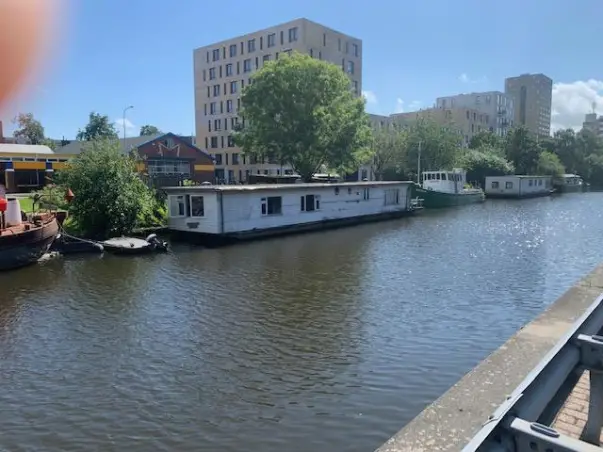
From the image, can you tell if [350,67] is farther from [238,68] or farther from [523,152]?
[523,152]

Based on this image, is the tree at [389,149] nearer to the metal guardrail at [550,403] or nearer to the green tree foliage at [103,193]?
the green tree foliage at [103,193]

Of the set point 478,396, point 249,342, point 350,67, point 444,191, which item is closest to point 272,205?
point 249,342

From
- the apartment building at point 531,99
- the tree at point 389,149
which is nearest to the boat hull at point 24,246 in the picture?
the tree at point 389,149

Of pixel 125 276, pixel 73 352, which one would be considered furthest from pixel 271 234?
pixel 73 352

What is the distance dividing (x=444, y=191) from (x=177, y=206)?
31.7 m

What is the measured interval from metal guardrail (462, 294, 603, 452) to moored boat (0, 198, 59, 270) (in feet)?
64.1

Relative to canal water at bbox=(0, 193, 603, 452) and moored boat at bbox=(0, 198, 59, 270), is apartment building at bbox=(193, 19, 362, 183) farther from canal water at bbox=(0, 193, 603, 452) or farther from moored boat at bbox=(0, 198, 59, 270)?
canal water at bbox=(0, 193, 603, 452)

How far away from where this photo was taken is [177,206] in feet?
91.3

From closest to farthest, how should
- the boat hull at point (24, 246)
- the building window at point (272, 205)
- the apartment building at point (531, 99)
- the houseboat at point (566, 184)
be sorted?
the boat hull at point (24, 246)
the building window at point (272, 205)
the houseboat at point (566, 184)
the apartment building at point (531, 99)

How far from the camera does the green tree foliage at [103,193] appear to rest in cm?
2572

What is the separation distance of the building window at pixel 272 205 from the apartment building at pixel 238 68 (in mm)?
46407

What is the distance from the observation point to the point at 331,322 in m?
11.8

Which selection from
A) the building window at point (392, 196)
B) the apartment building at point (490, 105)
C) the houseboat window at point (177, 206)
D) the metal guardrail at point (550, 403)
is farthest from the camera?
the apartment building at point (490, 105)

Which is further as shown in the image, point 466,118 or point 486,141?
point 466,118
